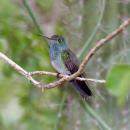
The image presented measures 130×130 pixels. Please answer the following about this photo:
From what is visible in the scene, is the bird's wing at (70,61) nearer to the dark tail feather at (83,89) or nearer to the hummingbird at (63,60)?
the hummingbird at (63,60)

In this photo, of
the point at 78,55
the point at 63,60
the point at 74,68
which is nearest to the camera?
the point at 74,68

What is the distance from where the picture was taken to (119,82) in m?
1.19

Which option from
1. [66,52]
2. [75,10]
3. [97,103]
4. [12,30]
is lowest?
[66,52]

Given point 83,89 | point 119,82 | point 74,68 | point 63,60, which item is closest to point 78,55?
point 63,60

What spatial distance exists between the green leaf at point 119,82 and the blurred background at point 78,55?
93 centimetres

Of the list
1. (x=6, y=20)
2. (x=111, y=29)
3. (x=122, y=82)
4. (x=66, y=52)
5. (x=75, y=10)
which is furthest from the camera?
(x=6, y=20)

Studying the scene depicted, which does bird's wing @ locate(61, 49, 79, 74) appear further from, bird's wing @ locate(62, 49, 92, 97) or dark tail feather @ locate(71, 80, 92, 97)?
dark tail feather @ locate(71, 80, 92, 97)

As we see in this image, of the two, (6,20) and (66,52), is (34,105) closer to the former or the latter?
(6,20)

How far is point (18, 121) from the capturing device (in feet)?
16.7

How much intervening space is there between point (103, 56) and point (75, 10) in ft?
1.12

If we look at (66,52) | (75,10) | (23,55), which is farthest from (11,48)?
(66,52)

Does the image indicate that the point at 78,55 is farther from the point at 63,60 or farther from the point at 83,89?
the point at 83,89

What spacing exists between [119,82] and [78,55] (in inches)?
84.7

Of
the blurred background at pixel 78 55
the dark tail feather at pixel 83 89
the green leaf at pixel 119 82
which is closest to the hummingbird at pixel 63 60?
the dark tail feather at pixel 83 89
